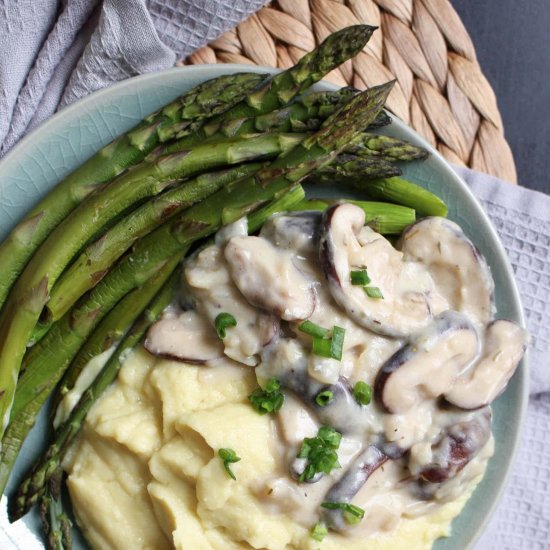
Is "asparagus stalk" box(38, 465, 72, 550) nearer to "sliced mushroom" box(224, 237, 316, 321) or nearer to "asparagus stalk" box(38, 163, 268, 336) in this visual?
"asparagus stalk" box(38, 163, 268, 336)

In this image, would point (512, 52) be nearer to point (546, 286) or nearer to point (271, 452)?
point (546, 286)

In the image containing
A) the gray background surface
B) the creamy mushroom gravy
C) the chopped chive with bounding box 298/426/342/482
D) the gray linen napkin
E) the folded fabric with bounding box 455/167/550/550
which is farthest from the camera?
the gray background surface

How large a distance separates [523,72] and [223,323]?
3013 mm

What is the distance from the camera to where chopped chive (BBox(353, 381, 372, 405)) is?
12.7 feet

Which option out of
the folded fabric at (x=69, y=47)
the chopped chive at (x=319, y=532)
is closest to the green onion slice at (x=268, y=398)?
the chopped chive at (x=319, y=532)

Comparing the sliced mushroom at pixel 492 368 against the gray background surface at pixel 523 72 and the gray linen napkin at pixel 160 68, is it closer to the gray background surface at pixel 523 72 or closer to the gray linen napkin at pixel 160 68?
the gray linen napkin at pixel 160 68

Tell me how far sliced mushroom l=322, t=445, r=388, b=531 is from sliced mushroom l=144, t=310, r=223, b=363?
2.71 feet

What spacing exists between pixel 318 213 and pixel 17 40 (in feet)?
6.33

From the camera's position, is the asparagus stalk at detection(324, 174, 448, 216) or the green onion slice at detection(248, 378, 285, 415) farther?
the asparagus stalk at detection(324, 174, 448, 216)

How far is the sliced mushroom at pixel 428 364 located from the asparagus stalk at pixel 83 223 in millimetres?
1138

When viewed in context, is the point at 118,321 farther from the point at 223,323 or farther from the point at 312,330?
the point at 312,330

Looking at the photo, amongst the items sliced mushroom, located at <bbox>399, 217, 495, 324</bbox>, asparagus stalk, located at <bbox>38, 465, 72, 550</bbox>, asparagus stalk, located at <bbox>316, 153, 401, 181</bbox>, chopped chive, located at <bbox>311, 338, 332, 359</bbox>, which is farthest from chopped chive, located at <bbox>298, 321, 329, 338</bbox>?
asparagus stalk, located at <bbox>38, 465, 72, 550</bbox>

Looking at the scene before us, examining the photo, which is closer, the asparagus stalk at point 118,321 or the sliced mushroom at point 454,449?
the sliced mushroom at point 454,449

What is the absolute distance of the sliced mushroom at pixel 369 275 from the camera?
12.7 feet
